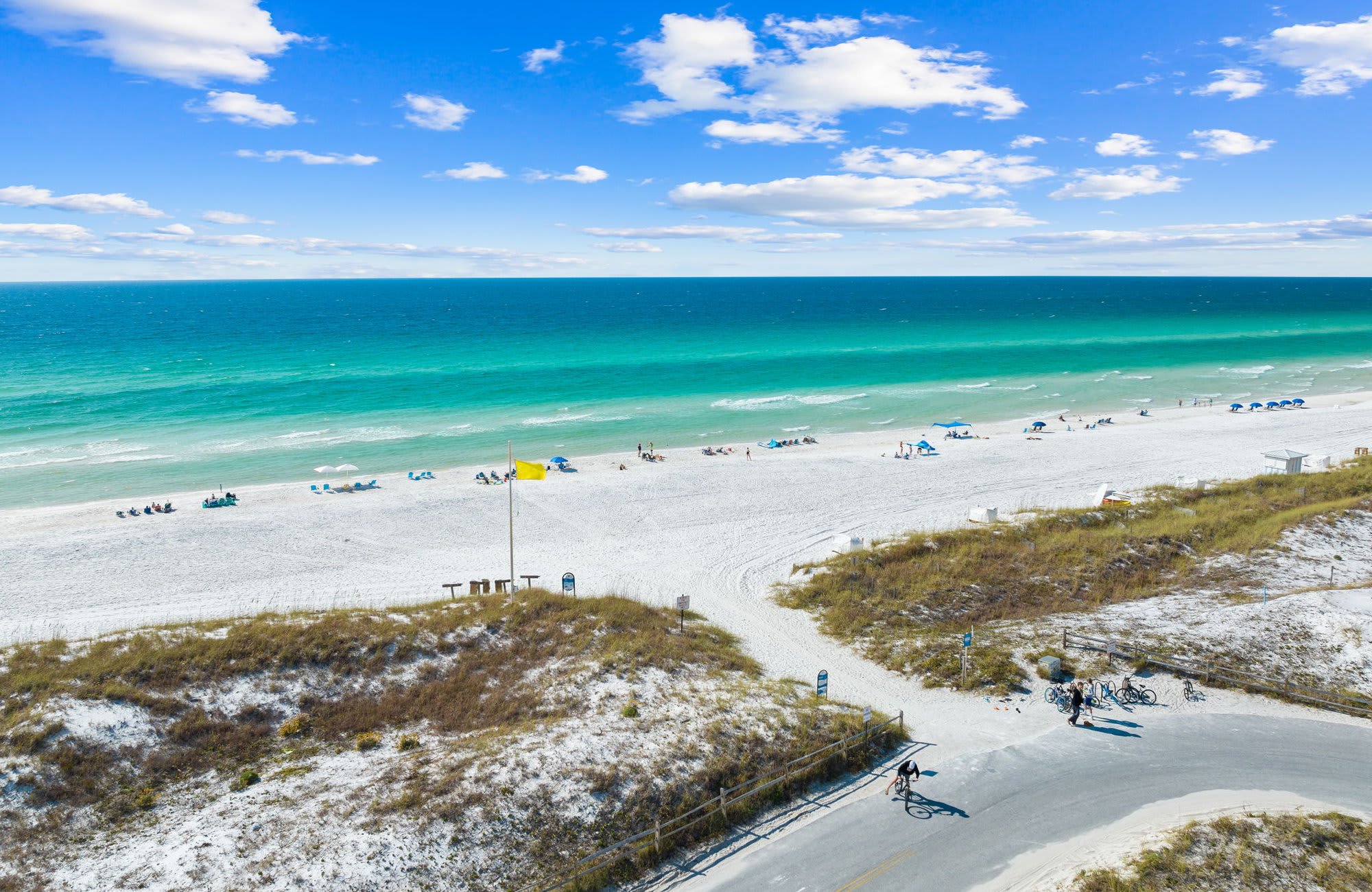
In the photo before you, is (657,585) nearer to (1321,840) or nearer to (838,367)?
(1321,840)

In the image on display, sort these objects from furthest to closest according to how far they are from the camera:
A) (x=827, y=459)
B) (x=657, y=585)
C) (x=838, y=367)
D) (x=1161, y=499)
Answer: (x=838, y=367) → (x=827, y=459) → (x=1161, y=499) → (x=657, y=585)

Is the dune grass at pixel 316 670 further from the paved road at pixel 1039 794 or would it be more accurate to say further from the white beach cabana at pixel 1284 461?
the white beach cabana at pixel 1284 461

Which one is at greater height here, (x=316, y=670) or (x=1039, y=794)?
(x=316, y=670)

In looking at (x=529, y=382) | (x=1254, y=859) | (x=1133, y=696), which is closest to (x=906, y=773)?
(x=1254, y=859)

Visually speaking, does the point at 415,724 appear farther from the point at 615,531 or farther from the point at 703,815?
the point at 615,531

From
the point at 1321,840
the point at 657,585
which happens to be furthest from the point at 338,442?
the point at 1321,840

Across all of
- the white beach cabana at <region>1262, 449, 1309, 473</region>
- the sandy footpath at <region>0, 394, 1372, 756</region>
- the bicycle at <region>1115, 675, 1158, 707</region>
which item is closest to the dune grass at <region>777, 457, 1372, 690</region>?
the sandy footpath at <region>0, 394, 1372, 756</region>

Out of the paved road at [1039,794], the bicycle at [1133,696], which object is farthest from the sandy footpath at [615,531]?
the bicycle at [1133,696]
